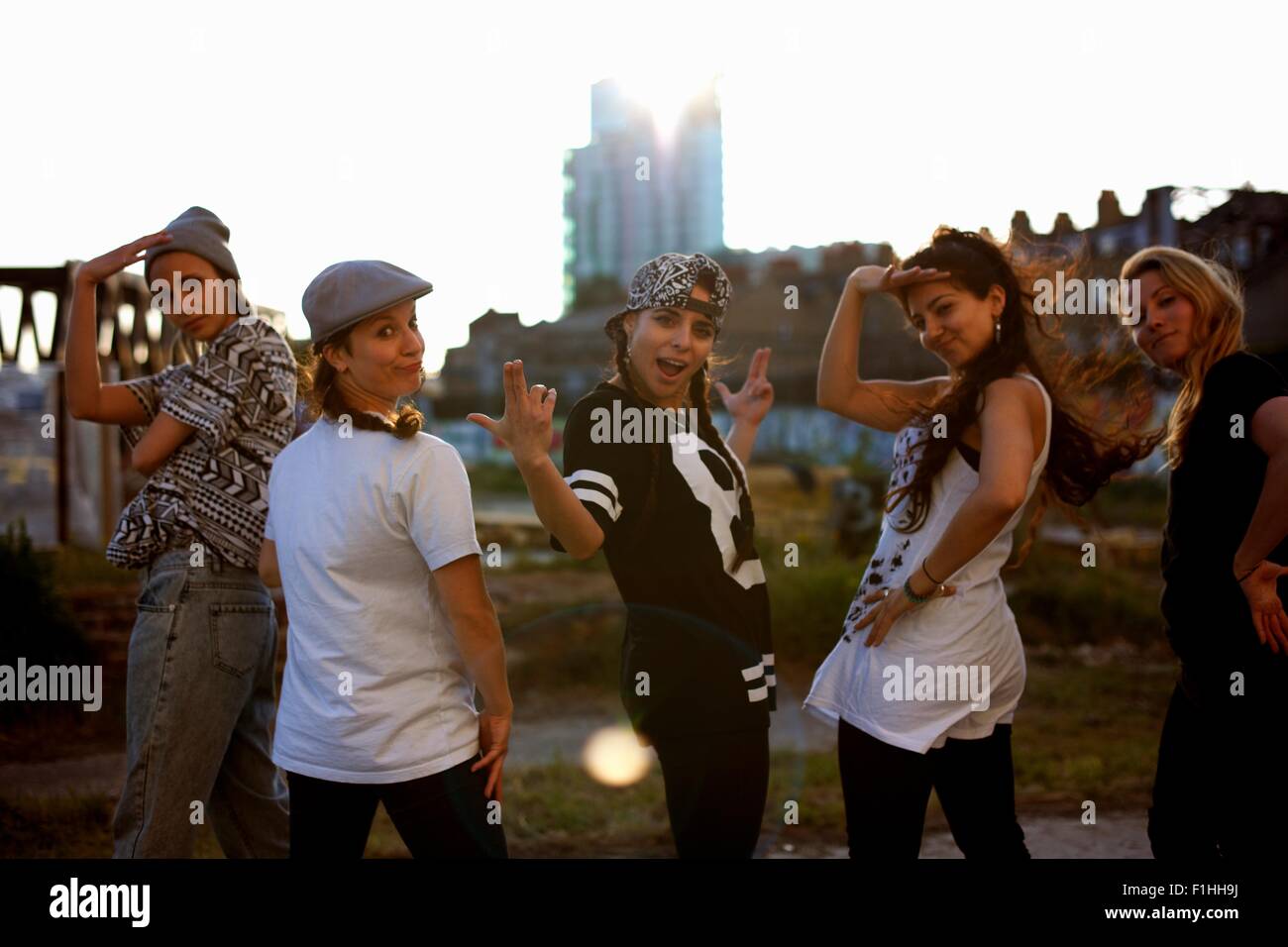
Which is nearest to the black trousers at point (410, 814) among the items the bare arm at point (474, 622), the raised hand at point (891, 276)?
the bare arm at point (474, 622)

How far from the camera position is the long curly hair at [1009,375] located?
290 cm

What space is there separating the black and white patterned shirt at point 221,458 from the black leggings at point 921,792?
1.58 metres

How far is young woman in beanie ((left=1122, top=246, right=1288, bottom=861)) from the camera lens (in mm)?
2938

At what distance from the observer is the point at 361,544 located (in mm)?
2445

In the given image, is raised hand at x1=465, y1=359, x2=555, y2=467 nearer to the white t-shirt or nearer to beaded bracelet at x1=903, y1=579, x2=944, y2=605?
the white t-shirt

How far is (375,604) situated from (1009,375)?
1.56 m

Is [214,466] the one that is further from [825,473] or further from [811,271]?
[811,271]

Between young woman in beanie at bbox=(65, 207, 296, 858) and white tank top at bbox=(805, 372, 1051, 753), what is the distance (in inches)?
57.8

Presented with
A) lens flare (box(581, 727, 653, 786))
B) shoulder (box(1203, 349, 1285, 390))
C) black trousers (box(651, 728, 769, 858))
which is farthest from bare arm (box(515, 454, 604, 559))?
lens flare (box(581, 727, 653, 786))

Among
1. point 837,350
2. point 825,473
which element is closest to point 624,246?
point 825,473

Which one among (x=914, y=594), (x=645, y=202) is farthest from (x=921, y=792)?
(x=645, y=202)

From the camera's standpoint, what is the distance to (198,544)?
297cm

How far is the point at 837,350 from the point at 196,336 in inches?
67.6

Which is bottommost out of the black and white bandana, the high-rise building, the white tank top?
the white tank top
